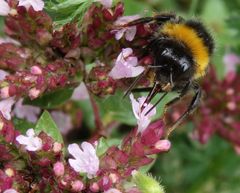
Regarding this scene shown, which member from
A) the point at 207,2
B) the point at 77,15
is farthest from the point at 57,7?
the point at 207,2


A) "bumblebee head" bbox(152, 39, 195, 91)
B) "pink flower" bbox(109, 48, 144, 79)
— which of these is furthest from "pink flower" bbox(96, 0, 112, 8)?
"bumblebee head" bbox(152, 39, 195, 91)

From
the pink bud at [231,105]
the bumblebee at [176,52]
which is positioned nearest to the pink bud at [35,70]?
the bumblebee at [176,52]

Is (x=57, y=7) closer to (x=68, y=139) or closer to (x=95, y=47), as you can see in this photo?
(x=95, y=47)

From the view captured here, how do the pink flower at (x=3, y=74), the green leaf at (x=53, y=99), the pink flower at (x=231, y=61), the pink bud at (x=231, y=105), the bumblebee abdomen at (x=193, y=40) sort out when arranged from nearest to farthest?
the bumblebee abdomen at (x=193, y=40) → the pink flower at (x=3, y=74) → the green leaf at (x=53, y=99) → the pink bud at (x=231, y=105) → the pink flower at (x=231, y=61)

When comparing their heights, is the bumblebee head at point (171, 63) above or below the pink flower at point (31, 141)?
above

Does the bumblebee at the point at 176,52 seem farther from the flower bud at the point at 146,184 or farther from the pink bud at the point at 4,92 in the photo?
the pink bud at the point at 4,92

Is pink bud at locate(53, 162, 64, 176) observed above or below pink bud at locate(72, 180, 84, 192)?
→ above

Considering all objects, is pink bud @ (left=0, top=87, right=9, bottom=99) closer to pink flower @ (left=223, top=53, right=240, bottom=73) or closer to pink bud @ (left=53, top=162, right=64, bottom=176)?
pink bud @ (left=53, top=162, right=64, bottom=176)

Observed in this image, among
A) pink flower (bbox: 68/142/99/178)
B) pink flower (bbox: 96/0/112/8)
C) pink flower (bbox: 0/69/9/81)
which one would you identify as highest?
pink flower (bbox: 96/0/112/8)

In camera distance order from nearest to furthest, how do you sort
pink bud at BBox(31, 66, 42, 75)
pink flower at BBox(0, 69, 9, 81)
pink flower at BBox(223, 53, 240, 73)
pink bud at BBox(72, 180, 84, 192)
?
pink bud at BBox(72, 180, 84, 192) → pink bud at BBox(31, 66, 42, 75) → pink flower at BBox(0, 69, 9, 81) → pink flower at BBox(223, 53, 240, 73)

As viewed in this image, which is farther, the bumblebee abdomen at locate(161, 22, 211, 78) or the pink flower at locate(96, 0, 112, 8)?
the pink flower at locate(96, 0, 112, 8)
